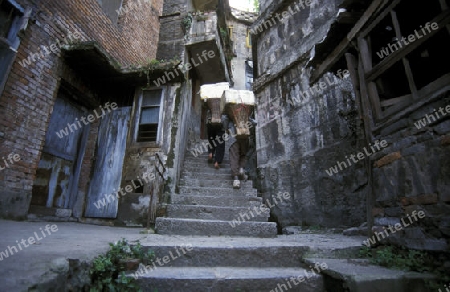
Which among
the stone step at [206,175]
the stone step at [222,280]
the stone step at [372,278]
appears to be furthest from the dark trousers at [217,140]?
the stone step at [372,278]

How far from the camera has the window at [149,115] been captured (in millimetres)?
6844

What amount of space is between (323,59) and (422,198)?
10.4 ft

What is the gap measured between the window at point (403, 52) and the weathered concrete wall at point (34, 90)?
6.43 meters

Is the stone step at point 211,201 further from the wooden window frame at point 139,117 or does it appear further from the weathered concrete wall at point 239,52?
the weathered concrete wall at point 239,52

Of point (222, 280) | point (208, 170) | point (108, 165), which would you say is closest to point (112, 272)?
point (222, 280)

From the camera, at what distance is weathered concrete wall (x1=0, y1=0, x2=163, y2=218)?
4520 mm

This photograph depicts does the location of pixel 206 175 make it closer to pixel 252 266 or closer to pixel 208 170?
pixel 208 170

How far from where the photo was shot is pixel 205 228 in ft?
11.5

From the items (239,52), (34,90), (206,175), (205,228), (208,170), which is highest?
(239,52)

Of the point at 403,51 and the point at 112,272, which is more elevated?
the point at 403,51

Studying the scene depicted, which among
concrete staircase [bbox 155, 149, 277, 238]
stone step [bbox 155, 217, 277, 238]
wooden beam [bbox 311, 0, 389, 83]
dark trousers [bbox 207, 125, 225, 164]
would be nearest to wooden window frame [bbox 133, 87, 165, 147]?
concrete staircase [bbox 155, 149, 277, 238]

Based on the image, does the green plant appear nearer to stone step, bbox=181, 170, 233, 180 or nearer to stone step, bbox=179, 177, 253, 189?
stone step, bbox=179, 177, 253, 189

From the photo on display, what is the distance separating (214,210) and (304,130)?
3717mm

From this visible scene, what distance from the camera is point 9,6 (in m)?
4.58
